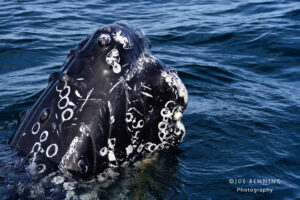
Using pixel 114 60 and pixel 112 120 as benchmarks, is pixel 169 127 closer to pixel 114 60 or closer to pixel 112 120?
pixel 112 120

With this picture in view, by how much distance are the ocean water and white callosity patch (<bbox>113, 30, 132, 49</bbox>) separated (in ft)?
5.48

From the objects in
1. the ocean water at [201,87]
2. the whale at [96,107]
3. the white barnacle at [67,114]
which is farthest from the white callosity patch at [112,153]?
the white barnacle at [67,114]

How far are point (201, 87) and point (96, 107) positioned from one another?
6474 millimetres

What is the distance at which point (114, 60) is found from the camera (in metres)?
5.55

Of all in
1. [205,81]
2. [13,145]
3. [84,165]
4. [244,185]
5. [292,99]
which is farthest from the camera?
[205,81]

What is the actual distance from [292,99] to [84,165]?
21.9ft

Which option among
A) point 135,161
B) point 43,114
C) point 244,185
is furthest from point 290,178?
point 43,114

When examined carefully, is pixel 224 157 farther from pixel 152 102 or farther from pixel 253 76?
pixel 253 76

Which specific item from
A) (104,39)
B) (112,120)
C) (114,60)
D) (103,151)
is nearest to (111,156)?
(103,151)

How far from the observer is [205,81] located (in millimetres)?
12156

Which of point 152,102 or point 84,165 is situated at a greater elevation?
point 152,102

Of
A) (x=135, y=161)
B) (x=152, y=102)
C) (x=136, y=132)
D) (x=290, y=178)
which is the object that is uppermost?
(x=152, y=102)

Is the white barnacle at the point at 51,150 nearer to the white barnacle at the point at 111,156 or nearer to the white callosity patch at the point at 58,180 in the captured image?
A: the white callosity patch at the point at 58,180

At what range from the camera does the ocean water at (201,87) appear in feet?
20.3
